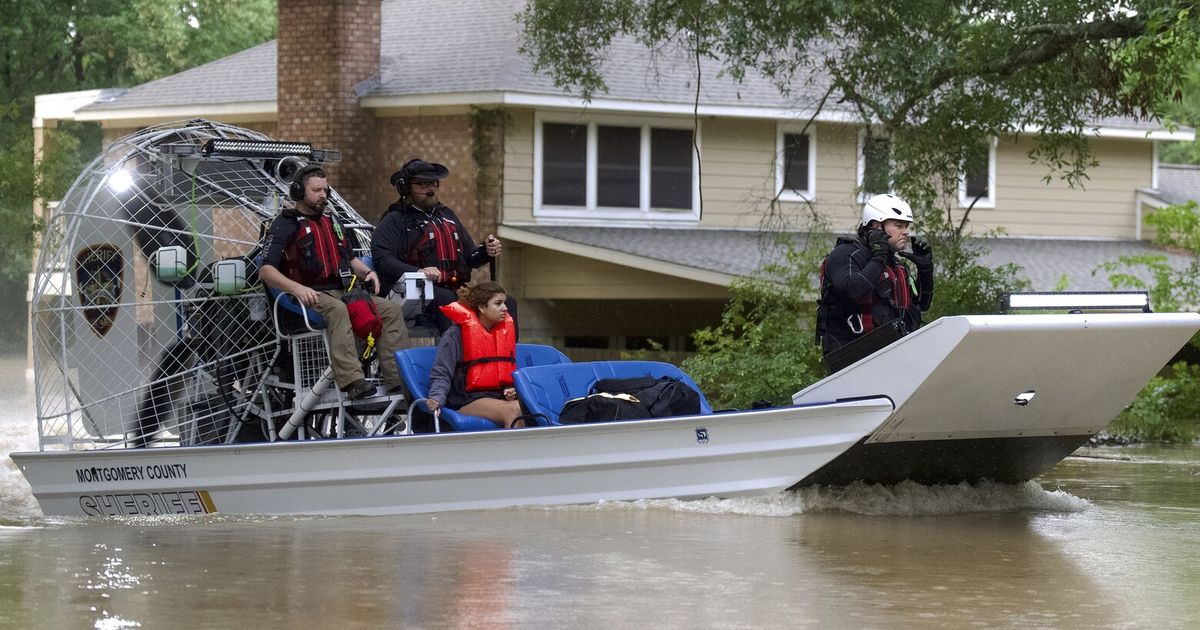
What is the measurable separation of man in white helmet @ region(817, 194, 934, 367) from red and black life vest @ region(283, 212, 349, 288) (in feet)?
11.5

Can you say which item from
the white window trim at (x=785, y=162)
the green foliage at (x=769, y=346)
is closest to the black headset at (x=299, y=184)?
the green foliage at (x=769, y=346)

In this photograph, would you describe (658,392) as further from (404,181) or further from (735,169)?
(735,169)

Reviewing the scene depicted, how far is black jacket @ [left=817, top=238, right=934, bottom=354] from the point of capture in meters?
11.3

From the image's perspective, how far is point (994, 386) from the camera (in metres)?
10.9

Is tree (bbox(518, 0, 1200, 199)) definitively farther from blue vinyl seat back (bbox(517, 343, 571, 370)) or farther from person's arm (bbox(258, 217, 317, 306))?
person's arm (bbox(258, 217, 317, 306))

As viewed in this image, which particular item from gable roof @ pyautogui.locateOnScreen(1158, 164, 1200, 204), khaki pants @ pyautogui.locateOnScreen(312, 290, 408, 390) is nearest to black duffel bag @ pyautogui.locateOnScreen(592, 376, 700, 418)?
khaki pants @ pyautogui.locateOnScreen(312, 290, 408, 390)

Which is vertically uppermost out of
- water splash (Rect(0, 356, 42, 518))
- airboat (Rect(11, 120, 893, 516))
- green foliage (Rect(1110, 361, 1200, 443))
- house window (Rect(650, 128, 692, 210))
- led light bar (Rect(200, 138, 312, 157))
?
house window (Rect(650, 128, 692, 210))

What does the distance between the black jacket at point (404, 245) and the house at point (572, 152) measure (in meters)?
9.00

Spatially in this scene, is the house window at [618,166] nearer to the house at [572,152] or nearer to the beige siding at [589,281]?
the house at [572,152]

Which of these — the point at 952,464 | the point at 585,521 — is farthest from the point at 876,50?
the point at 585,521

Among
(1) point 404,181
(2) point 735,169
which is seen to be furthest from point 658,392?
(2) point 735,169

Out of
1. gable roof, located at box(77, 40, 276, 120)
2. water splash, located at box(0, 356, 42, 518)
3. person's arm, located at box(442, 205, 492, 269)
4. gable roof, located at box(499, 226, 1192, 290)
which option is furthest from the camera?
gable roof, located at box(77, 40, 276, 120)

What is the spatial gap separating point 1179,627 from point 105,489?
26.7ft

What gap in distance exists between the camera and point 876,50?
15984 mm
